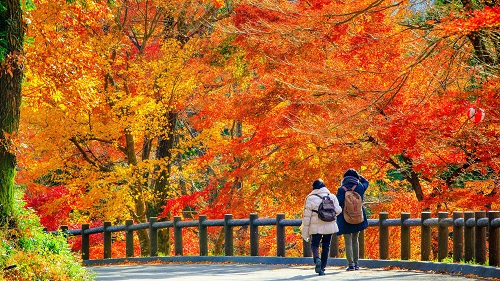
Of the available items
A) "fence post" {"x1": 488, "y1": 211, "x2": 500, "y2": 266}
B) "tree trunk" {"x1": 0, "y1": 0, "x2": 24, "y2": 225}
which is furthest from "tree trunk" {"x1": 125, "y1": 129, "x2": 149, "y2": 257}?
"fence post" {"x1": 488, "y1": 211, "x2": 500, "y2": 266}

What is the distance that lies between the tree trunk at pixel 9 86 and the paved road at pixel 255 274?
2061 millimetres

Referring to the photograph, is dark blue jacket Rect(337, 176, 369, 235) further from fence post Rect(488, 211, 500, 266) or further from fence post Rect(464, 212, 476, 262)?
fence post Rect(488, 211, 500, 266)

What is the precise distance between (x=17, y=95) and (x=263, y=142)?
25.2 feet

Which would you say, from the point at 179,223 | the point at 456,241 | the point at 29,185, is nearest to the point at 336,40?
the point at 179,223

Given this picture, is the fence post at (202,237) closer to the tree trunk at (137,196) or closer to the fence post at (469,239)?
the tree trunk at (137,196)

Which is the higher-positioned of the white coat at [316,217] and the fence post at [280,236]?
the white coat at [316,217]

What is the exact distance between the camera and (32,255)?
10.5m

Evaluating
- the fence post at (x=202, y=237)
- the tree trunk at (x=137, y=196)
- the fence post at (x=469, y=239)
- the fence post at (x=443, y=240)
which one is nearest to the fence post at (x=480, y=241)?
the fence post at (x=469, y=239)

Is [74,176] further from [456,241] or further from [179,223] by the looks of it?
[456,241]

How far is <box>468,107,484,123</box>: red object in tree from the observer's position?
12548mm

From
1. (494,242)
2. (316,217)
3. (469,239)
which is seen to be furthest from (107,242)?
(494,242)

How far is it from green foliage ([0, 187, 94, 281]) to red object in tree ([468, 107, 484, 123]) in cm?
623

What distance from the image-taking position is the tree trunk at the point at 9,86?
1171cm

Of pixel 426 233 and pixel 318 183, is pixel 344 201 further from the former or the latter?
pixel 426 233
